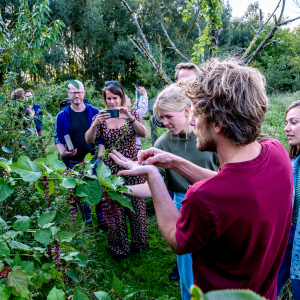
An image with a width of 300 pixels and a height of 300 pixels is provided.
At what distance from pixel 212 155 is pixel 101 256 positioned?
2.02 meters

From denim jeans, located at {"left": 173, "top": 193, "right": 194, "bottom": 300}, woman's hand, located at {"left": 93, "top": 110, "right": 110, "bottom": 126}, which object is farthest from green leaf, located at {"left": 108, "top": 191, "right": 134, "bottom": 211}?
woman's hand, located at {"left": 93, "top": 110, "right": 110, "bottom": 126}

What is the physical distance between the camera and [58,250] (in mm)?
1120

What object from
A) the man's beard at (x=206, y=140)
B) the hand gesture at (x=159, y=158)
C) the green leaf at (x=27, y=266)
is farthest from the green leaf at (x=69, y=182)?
the hand gesture at (x=159, y=158)

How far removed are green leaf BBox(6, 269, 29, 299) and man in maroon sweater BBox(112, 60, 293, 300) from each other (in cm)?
55

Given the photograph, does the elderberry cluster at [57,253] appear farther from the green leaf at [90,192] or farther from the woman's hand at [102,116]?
the woman's hand at [102,116]

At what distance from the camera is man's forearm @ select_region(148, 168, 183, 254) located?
1.06 m

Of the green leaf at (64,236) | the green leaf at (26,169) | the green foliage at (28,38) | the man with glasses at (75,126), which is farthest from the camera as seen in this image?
the man with glasses at (75,126)

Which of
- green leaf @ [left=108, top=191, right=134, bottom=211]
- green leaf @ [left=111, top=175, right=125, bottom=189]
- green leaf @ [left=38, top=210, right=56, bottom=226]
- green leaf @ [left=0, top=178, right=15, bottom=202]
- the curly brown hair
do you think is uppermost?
the curly brown hair

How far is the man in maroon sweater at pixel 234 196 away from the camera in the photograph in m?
0.88

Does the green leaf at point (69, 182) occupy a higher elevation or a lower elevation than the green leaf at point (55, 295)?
higher

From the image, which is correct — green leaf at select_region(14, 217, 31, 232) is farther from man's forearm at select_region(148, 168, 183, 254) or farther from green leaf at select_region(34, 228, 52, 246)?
man's forearm at select_region(148, 168, 183, 254)

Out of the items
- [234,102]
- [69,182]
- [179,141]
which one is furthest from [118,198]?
[179,141]

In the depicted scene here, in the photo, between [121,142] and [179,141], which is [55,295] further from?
[121,142]

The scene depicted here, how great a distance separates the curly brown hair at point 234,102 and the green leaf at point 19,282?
2.90 feet
